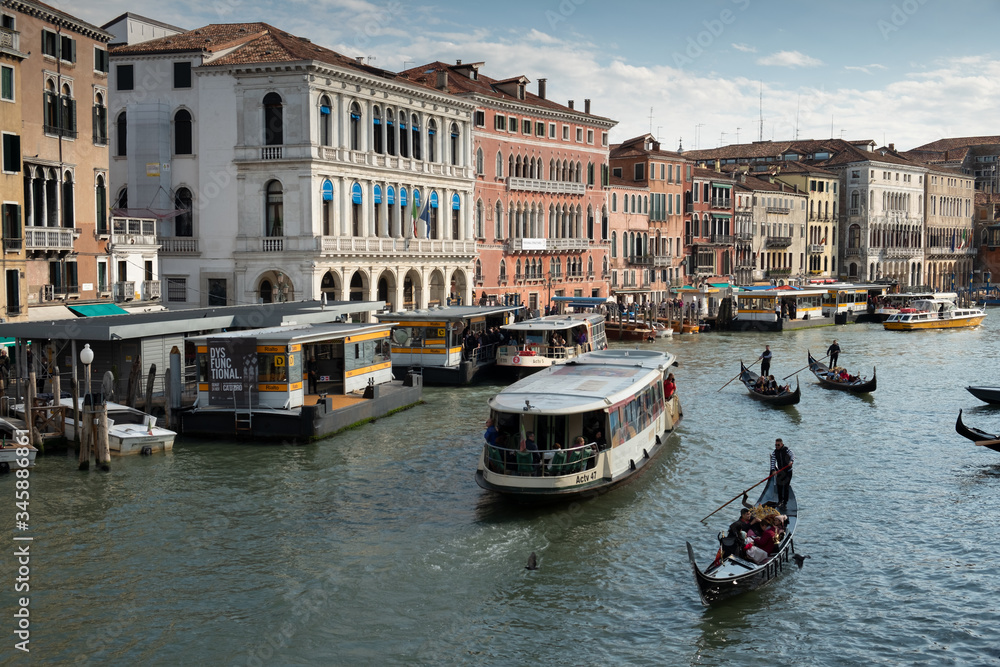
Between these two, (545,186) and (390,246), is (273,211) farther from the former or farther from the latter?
(545,186)

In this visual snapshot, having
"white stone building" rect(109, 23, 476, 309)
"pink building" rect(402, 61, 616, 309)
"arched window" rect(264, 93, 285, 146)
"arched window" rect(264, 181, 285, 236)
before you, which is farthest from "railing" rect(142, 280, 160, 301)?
"pink building" rect(402, 61, 616, 309)

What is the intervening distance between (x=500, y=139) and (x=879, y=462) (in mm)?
33347

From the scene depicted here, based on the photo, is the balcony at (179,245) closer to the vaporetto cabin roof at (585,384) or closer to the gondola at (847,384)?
the vaporetto cabin roof at (585,384)

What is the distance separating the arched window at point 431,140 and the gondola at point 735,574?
32.9m

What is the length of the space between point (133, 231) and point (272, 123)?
21.1 feet

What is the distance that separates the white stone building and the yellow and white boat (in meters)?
28.8

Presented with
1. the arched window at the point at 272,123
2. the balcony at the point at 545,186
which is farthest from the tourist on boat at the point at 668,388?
the balcony at the point at 545,186

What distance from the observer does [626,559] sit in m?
14.5

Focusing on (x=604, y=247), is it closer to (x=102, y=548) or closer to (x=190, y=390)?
(x=190, y=390)

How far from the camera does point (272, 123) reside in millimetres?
37281

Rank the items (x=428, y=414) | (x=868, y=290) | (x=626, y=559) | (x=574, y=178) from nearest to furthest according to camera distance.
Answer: (x=626, y=559), (x=428, y=414), (x=574, y=178), (x=868, y=290)

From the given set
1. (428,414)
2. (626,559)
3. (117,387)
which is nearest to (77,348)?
(117,387)

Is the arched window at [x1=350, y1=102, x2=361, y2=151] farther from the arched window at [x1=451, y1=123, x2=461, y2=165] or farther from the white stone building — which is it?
the arched window at [x1=451, y1=123, x2=461, y2=165]

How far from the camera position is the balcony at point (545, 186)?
170 ft
